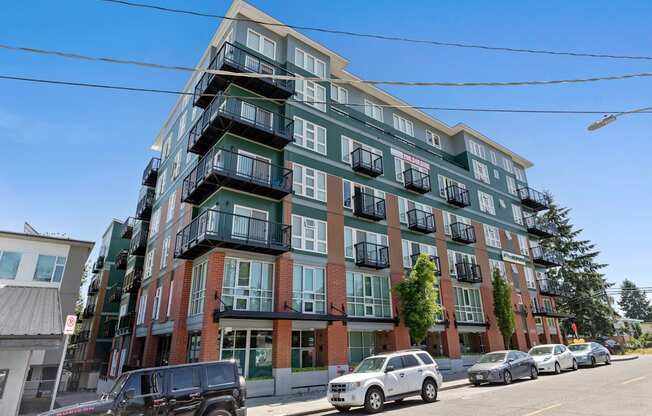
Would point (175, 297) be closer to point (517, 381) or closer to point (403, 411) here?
point (403, 411)

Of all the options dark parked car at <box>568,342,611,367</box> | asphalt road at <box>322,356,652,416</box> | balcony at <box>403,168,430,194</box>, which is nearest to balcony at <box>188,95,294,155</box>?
balcony at <box>403,168,430,194</box>

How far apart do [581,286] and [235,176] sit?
47.7 meters


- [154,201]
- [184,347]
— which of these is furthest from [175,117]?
[184,347]

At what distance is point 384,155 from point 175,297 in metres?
16.2

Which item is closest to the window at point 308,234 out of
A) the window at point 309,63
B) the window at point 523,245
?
the window at point 309,63

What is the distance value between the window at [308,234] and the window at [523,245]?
23199mm

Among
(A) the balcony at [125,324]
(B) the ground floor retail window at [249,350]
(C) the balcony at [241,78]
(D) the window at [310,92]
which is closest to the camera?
(B) the ground floor retail window at [249,350]

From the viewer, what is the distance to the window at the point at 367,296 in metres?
20.5

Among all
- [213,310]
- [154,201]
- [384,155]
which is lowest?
[213,310]

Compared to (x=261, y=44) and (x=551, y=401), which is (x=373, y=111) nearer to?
(x=261, y=44)

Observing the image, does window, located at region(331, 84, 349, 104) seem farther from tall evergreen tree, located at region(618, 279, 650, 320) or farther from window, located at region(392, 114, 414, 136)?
tall evergreen tree, located at region(618, 279, 650, 320)

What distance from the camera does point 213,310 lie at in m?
15.9

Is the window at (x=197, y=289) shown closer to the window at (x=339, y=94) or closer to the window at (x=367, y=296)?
the window at (x=367, y=296)

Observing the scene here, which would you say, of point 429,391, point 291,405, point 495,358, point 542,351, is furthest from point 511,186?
point 291,405
